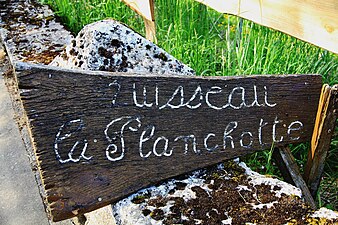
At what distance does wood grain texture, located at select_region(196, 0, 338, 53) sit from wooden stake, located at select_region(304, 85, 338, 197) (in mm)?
214

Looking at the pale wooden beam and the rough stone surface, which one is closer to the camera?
the rough stone surface

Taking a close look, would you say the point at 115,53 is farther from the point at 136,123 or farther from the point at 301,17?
the point at 301,17

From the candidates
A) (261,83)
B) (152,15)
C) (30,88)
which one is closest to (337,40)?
(261,83)

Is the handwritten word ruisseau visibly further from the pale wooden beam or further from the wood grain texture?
the pale wooden beam

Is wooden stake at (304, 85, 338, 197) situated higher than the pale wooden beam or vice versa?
the pale wooden beam

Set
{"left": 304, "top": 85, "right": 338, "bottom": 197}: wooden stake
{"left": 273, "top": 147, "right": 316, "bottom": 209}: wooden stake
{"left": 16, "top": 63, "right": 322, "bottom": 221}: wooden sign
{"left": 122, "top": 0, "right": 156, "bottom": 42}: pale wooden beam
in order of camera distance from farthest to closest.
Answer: {"left": 122, "top": 0, "right": 156, "bottom": 42}: pale wooden beam → {"left": 273, "top": 147, "right": 316, "bottom": 209}: wooden stake → {"left": 304, "top": 85, "right": 338, "bottom": 197}: wooden stake → {"left": 16, "top": 63, "right": 322, "bottom": 221}: wooden sign

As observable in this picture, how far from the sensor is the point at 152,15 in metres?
2.94

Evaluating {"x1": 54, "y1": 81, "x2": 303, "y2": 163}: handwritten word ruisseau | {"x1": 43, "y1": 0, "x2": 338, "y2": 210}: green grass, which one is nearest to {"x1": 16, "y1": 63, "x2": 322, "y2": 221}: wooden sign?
{"x1": 54, "y1": 81, "x2": 303, "y2": 163}: handwritten word ruisseau

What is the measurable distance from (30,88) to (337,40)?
1253 millimetres

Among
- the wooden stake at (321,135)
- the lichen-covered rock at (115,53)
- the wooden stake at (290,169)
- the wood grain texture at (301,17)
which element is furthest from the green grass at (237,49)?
the lichen-covered rock at (115,53)

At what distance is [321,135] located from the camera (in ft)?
6.44

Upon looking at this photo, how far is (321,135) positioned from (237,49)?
0.90 meters

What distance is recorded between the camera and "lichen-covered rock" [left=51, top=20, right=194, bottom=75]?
1.91 metres

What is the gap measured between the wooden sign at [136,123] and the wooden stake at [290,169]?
13 centimetres
